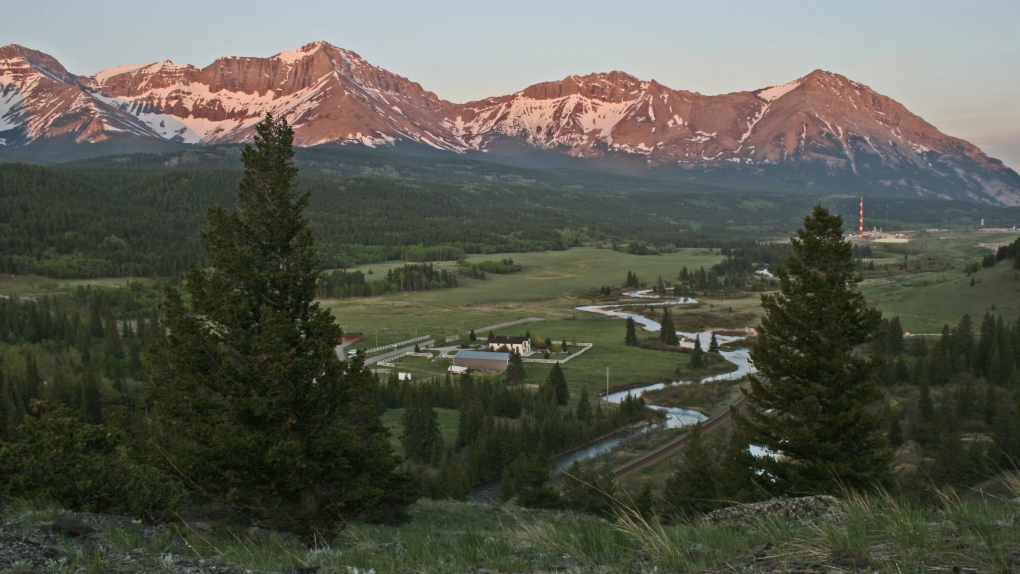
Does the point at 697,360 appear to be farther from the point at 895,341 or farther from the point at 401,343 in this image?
the point at 401,343

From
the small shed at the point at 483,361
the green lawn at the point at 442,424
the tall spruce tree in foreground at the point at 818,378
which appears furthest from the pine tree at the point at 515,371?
the tall spruce tree in foreground at the point at 818,378

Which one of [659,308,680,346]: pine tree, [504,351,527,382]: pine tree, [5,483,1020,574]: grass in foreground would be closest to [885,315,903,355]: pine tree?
[659,308,680,346]: pine tree

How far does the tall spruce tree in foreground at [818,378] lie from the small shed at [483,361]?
4276cm

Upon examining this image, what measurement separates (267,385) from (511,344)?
56.6 metres

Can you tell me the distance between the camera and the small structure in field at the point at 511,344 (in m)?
69.4

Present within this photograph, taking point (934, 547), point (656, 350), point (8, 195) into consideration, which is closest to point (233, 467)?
point (934, 547)

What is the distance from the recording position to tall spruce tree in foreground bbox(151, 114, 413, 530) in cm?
1326

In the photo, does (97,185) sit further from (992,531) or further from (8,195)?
(992,531)

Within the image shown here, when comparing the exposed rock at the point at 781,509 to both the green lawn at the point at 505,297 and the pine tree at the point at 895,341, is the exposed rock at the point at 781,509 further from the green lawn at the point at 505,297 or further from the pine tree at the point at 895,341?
the green lawn at the point at 505,297

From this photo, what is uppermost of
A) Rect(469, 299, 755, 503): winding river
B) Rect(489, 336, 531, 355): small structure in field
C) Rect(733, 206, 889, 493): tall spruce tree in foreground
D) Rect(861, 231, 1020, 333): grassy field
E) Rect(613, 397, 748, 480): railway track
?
Rect(733, 206, 889, 493): tall spruce tree in foreground

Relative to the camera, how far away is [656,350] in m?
71.0

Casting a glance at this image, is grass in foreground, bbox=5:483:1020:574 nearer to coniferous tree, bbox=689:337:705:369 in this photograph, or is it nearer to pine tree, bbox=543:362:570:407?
pine tree, bbox=543:362:570:407

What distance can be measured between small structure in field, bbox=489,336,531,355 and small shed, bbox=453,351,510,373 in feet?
12.8

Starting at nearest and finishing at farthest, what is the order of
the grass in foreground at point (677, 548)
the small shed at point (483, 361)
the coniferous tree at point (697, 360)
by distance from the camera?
the grass in foreground at point (677, 548) < the small shed at point (483, 361) < the coniferous tree at point (697, 360)
